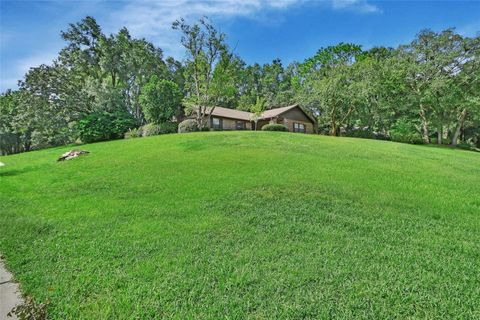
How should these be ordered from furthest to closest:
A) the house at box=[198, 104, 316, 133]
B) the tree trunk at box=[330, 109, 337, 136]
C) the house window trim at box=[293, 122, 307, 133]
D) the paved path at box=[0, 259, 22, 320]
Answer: the house window trim at box=[293, 122, 307, 133] < the tree trunk at box=[330, 109, 337, 136] < the house at box=[198, 104, 316, 133] < the paved path at box=[0, 259, 22, 320]

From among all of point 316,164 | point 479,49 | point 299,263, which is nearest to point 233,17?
point 316,164

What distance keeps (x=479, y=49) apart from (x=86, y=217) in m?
31.1

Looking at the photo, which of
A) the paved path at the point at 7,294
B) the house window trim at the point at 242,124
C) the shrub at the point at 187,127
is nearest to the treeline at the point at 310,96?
the shrub at the point at 187,127

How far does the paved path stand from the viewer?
3047mm

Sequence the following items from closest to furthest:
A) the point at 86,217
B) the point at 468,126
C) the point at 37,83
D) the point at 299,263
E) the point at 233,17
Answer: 1. the point at 299,263
2. the point at 86,217
3. the point at 233,17
4. the point at 37,83
5. the point at 468,126

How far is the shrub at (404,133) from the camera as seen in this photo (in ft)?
78.6

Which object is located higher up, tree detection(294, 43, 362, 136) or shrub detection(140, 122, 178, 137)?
tree detection(294, 43, 362, 136)

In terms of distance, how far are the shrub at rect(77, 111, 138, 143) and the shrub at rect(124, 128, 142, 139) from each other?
0.47 metres

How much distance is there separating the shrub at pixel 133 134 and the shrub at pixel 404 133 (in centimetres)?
2501

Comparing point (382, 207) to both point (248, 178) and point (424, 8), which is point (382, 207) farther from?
point (424, 8)

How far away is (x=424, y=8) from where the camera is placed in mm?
10406

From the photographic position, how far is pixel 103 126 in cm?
2398

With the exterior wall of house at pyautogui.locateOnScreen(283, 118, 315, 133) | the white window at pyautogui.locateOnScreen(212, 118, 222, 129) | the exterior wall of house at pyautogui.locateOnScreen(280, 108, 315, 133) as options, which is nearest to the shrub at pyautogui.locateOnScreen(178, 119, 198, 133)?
the white window at pyautogui.locateOnScreen(212, 118, 222, 129)

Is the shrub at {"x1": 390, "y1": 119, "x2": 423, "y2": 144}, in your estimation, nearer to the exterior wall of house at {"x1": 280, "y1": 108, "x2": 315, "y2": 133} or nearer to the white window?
the exterior wall of house at {"x1": 280, "y1": 108, "x2": 315, "y2": 133}
